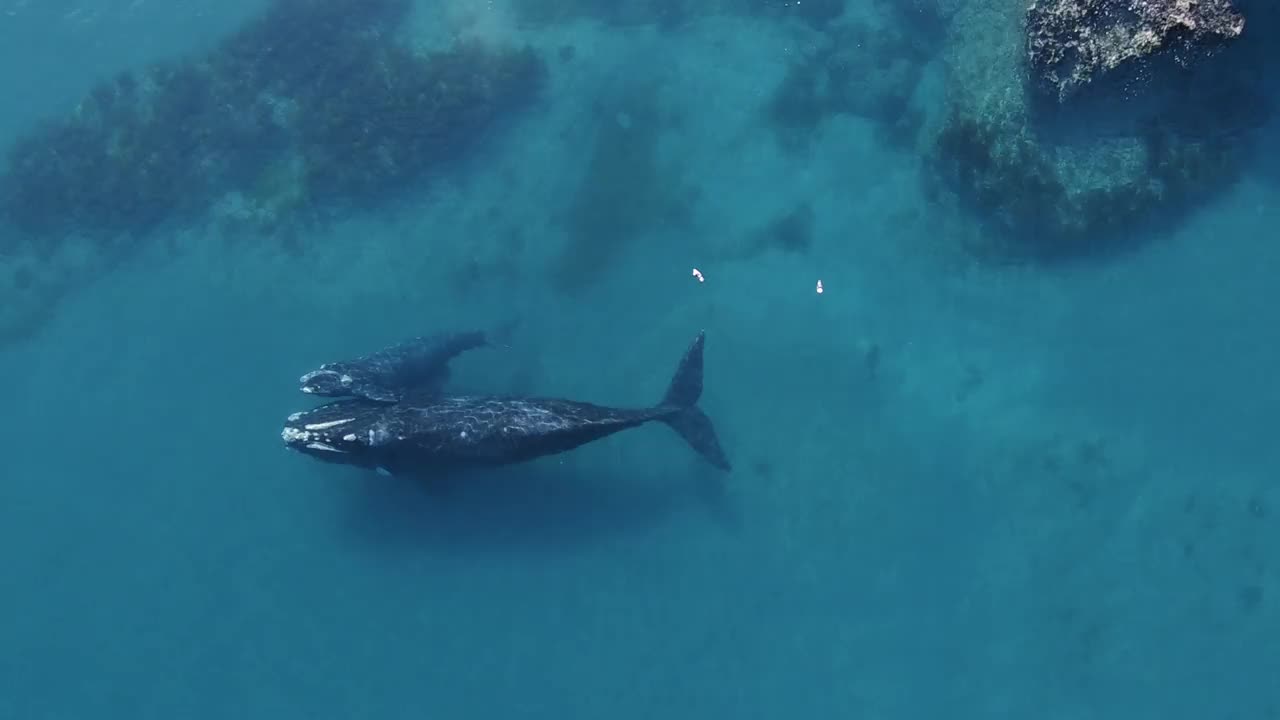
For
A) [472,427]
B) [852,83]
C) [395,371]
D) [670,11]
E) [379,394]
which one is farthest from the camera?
[670,11]

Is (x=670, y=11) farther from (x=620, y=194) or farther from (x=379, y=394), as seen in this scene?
(x=379, y=394)

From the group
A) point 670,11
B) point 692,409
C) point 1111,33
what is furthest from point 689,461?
point 1111,33

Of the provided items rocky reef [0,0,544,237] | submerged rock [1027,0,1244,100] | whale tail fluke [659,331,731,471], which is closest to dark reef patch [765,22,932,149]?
submerged rock [1027,0,1244,100]

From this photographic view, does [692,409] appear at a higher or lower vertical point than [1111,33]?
lower

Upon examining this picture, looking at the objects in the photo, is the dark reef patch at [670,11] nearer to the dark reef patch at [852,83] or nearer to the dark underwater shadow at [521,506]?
the dark reef patch at [852,83]

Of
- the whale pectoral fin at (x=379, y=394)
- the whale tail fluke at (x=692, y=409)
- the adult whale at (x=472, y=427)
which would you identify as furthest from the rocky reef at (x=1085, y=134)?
the whale pectoral fin at (x=379, y=394)

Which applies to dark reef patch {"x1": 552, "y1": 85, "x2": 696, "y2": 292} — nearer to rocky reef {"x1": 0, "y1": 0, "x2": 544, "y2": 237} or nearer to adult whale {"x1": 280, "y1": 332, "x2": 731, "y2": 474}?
rocky reef {"x1": 0, "y1": 0, "x2": 544, "y2": 237}
